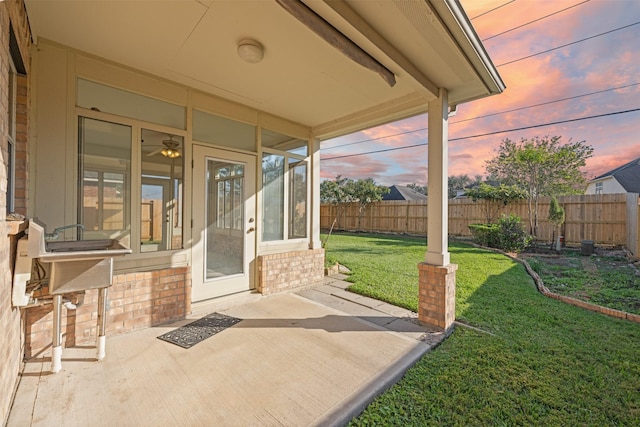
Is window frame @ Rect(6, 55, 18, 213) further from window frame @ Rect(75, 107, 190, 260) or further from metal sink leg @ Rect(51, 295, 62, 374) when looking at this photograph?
metal sink leg @ Rect(51, 295, 62, 374)

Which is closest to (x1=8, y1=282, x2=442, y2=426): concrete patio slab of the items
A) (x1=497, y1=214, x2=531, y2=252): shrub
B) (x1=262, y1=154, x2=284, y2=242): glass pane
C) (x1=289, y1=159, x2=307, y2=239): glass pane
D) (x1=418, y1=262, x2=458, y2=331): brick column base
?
(x1=418, y1=262, x2=458, y2=331): brick column base

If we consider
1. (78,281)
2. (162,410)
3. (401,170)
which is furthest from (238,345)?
(401,170)

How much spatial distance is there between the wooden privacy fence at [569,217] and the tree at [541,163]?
595 millimetres

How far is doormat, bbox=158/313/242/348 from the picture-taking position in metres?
2.67

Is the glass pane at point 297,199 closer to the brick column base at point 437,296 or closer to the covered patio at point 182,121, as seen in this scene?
the covered patio at point 182,121

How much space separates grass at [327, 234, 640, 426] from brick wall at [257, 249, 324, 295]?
120cm

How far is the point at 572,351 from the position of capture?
2.62m

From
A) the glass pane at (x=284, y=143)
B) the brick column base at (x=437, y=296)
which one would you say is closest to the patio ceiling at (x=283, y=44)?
the glass pane at (x=284, y=143)

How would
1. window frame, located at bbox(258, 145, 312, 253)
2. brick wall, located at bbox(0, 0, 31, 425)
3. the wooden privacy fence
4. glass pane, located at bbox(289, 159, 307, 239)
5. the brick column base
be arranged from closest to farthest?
brick wall, located at bbox(0, 0, 31, 425)
the brick column base
window frame, located at bbox(258, 145, 312, 253)
glass pane, located at bbox(289, 159, 307, 239)
the wooden privacy fence

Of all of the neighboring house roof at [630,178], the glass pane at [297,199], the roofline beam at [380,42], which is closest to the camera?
the roofline beam at [380,42]

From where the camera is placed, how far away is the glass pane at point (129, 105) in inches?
106

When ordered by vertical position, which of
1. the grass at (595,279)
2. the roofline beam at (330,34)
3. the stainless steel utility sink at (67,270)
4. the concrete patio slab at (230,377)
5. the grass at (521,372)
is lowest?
the grass at (521,372)

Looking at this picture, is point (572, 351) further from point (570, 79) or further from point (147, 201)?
point (570, 79)

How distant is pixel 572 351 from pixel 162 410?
3.58 metres
